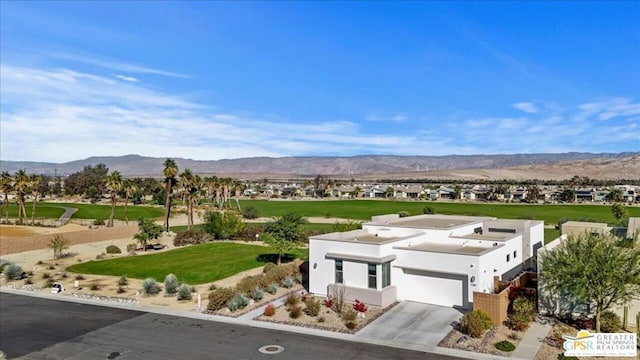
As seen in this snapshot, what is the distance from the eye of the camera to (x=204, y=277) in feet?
115

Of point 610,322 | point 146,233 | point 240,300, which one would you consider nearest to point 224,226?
point 146,233

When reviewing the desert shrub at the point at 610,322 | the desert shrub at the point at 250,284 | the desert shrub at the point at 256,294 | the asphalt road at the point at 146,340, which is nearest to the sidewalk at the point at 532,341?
the desert shrub at the point at 610,322

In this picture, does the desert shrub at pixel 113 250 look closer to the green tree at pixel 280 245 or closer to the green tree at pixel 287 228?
the green tree at pixel 287 228

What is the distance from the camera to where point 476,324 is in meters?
21.0

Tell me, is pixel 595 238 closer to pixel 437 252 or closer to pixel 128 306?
pixel 437 252

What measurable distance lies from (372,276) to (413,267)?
252 centimetres

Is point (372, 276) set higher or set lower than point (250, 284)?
higher

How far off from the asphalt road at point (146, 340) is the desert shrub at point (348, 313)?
7.79 ft

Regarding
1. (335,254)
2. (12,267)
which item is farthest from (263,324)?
(12,267)

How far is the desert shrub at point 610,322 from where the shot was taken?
21141 mm

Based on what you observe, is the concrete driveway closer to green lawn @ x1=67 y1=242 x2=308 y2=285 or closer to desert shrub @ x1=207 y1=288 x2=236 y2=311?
desert shrub @ x1=207 y1=288 x2=236 y2=311

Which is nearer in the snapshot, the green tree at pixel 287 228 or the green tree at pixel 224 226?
the green tree at pixel 287 228

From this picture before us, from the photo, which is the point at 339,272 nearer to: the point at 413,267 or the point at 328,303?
the point at 328,303

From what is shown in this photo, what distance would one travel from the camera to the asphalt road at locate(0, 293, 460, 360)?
19578 mm
